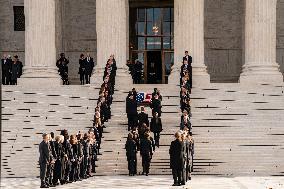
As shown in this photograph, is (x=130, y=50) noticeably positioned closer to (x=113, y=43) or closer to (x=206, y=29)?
(x=206, y=29)

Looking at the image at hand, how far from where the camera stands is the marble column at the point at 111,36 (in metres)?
30.3

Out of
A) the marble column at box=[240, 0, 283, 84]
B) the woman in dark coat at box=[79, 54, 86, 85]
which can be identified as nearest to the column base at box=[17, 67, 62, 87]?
the woman in dark coat at box=[79, 54, 86, 85]

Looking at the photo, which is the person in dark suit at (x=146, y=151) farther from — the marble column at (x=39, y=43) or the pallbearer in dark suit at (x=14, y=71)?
the pallbearer in dark suit at (x=14, y=71)

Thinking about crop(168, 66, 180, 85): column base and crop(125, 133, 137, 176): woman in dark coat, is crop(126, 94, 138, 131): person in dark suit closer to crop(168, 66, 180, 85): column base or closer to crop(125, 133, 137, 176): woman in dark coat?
crop(125, 133, 137, 176): woman in dark coat

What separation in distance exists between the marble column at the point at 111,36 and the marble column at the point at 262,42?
638 cm

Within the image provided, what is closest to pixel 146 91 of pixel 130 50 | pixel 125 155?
pixel 125 155

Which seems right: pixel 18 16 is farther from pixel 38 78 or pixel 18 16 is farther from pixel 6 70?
pixel 38 78

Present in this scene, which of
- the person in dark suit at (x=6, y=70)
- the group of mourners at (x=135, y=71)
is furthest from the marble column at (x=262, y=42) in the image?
the person in dark suit at (x=6, y=70)

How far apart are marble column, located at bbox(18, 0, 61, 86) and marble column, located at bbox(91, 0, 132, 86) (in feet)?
8.35

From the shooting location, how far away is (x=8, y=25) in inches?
1560

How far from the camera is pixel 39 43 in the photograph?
30953mm

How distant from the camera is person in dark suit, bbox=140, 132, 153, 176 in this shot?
2050 centimetres

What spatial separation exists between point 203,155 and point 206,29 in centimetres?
1815

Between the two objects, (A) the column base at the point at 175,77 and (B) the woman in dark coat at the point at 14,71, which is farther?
(B) the woman in dark coat at the point at 14,71
